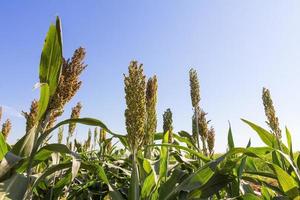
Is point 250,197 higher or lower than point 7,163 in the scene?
lower

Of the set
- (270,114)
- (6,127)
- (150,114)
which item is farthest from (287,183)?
(6,127)

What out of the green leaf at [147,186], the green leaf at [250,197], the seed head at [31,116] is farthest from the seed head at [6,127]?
the green leaf at [250,197]

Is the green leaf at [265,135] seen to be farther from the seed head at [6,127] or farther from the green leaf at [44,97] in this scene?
the seed head at [6,127]

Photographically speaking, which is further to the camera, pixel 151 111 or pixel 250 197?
pixel 151 111

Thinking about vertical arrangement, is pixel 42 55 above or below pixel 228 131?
above

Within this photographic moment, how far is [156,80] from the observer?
8.26 ft

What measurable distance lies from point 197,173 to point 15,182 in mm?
1050

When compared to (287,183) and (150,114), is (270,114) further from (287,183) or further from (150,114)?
(150,114)

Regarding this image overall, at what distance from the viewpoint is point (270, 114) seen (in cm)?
277

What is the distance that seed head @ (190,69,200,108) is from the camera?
328cm

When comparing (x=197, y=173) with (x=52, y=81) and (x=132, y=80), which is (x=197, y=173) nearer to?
(x=132, y=80)

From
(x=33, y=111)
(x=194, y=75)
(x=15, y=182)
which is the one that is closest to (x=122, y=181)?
(x=33, y=111)

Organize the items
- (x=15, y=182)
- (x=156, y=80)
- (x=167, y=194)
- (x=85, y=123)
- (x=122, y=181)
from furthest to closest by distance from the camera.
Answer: (x=122, y=181)
(x=156, y=80)
(x=167, y=194)
(x=85, y=123)
(x=15, y=182)

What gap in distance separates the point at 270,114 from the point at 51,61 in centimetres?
192
